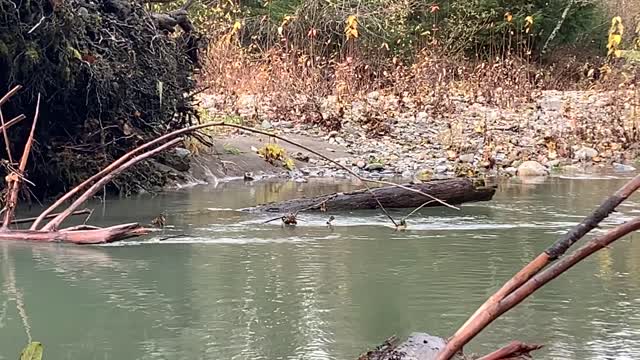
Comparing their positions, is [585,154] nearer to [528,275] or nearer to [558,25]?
[558,25]

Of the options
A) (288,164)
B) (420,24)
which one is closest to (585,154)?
(288,164)

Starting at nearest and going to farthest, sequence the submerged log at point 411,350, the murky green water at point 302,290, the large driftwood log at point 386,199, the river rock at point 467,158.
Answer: the submerged log at point 411,350 → the murky green water at point 302,290 → the large driftwood log at point 386,199 → the river rock at point 467,158

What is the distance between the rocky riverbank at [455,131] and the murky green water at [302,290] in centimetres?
432

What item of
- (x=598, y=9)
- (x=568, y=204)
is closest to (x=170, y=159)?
(x=568, y=204)

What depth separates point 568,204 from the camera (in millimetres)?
7781

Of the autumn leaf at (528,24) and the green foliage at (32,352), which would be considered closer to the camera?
the green foliage at (32,352)

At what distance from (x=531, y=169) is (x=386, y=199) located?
4223 millimetres

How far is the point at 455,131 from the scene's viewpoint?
12586mm

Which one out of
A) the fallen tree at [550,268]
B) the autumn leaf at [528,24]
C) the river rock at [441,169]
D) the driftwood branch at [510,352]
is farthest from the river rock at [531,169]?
the fallen tree at [550,268]

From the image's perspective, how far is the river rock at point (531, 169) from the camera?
10711 mm

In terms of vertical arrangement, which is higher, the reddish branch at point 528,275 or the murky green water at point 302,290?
the reddish branch at point 528,275

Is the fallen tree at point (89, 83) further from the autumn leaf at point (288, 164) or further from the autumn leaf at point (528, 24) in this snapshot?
the autumn leaf at point (528, 24)

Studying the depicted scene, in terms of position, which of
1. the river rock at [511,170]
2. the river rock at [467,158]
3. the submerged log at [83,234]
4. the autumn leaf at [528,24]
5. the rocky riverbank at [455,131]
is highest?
the autumn leaf at [528,24]

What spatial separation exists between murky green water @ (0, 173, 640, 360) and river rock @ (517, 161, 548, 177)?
3724 mm
